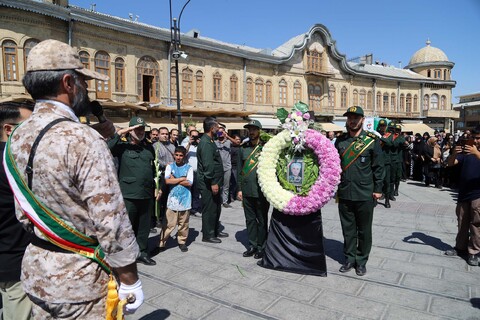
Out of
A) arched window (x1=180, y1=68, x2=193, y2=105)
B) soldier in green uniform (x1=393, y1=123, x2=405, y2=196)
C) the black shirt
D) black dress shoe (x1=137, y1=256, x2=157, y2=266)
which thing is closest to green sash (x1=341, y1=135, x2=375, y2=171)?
black dress shoe (x1=137, y1=256, x2=157, y2=266)

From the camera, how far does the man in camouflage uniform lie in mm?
1548

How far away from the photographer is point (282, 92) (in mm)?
27656

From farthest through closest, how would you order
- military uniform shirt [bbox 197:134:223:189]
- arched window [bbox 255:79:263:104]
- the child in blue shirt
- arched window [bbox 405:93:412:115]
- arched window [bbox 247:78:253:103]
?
arched window [bbox 405:93:412:115] < arched window [bbox 255:79:263:104] < arched window [bbox 247:78:253:103] < military uniform shirt [bbox 197:134:223:189] < the child in blue shirt

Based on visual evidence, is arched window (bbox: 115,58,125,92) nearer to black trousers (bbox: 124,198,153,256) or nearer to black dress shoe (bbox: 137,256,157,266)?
black trousers (bbox: 124,198,153,256)

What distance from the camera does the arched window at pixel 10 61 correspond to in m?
14.9

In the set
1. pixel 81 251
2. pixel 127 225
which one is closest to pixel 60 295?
pixel 81 251

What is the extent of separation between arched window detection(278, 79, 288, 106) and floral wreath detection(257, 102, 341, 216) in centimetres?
2323

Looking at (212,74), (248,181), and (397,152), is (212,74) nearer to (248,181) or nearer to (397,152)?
(397,152)

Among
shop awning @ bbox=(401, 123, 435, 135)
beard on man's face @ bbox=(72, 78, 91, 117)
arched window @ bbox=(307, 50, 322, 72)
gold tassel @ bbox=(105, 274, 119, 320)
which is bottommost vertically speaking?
gold tassel @ bbox=(105, 274, 119, 320)

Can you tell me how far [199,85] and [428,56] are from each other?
37372mm

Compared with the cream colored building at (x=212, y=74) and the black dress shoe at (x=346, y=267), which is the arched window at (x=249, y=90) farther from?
the black dress shoe at (x=346, y=267)

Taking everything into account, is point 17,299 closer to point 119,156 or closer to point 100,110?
point 100,110

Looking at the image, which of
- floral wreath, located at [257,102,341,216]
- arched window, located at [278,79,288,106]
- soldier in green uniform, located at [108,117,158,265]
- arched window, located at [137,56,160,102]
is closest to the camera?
floral wreath, located at [257,102,341,216]

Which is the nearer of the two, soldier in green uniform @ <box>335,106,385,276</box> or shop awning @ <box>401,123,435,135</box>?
soldier in green uniform @ <box>335,106,385,276</box>
